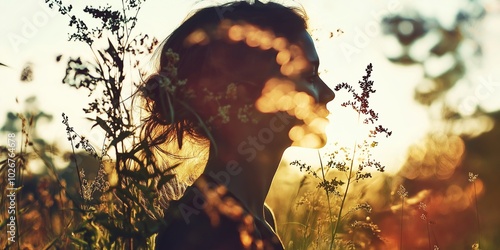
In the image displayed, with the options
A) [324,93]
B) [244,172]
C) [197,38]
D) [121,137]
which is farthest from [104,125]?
[324,93]

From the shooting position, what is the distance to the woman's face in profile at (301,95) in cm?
334

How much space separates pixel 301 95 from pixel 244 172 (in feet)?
1.50

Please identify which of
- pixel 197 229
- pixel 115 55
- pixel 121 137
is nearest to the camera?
pixel 121 137

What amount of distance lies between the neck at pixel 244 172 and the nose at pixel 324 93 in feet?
1.11

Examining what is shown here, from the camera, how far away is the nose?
3386 millimetres

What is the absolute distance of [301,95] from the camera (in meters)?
3.34

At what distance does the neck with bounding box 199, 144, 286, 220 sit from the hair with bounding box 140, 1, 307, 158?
17cm

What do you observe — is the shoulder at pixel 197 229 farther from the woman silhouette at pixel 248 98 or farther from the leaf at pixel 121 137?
the leaf at pixel 121 137

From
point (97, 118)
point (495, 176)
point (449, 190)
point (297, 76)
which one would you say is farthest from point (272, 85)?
point (495, 176)

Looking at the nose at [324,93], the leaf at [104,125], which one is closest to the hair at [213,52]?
the nose at [324,93]

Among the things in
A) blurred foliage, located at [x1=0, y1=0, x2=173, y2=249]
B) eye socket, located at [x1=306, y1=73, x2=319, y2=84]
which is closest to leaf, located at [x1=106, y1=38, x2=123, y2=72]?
blurred foliage, located at [x1=0, y1=0, x2=173, y2=249]

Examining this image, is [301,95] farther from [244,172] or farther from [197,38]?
[197,38]

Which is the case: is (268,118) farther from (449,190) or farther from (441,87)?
(441,87)

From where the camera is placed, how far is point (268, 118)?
333 centimetres
